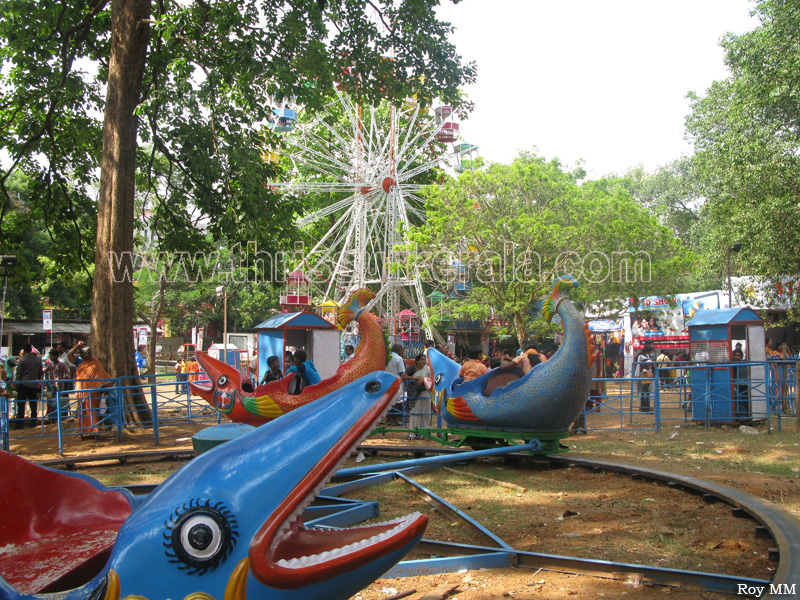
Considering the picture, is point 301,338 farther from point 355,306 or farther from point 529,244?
point 529,244

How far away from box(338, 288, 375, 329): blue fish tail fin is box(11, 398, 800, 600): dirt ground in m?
2.15

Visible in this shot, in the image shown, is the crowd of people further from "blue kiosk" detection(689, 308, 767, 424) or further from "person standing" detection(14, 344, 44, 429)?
"blue kiosk" detection(689, 308, 767, 424)

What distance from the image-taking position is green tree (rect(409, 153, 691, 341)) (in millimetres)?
20750

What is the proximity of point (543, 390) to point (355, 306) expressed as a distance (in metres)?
3.25

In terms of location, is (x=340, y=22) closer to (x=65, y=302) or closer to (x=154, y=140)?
(x=154, y=140)

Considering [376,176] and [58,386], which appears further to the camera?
[376,176]

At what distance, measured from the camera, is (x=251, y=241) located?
1238 centimetres

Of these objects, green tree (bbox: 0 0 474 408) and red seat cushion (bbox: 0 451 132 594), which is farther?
green tree (bbox: 0 0 474 408)

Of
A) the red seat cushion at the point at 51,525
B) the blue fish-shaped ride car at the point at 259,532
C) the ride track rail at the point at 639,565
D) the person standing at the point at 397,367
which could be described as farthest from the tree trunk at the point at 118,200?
the blue fish-shaped ride car at the point at 259,532

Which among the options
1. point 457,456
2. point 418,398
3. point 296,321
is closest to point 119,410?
point 296,321

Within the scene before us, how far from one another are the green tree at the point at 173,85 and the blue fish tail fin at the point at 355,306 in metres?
3.29

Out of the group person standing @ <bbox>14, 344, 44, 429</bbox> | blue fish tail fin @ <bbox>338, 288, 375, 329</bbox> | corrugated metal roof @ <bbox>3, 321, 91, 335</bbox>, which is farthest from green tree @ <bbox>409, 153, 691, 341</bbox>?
corrugated metal roof @ <bbox>3, 321, 91, 335</bbox>

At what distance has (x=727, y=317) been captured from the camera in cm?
1270

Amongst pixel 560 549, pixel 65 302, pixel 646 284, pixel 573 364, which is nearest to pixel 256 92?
pixel 573 364
